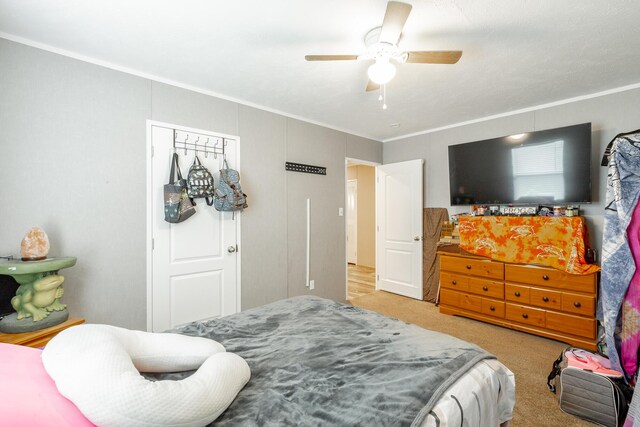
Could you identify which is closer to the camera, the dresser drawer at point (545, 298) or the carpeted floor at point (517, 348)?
the carpeted floor at point (517, 348)

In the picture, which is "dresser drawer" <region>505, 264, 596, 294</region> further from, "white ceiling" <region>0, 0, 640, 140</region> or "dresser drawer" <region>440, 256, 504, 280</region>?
→ "white ceiling" <region>0, 0, 640, 140</region>

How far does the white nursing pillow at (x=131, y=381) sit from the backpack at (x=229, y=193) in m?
1.86

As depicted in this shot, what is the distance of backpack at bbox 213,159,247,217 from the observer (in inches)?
113

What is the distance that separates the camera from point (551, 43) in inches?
82.4

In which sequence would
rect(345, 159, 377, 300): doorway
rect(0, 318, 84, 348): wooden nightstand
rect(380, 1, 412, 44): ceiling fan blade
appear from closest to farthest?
1. rect(380, 1, 412, 44): ceiling fan blade
2. rect(0, 318, 84, 348): wooden nightstand
3. rect(345, 159, 377, 300): doorway

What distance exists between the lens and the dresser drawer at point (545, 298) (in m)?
2.88

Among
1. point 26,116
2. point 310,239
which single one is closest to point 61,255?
point 26,116

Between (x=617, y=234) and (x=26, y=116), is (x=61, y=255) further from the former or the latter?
(x=617, y=234)

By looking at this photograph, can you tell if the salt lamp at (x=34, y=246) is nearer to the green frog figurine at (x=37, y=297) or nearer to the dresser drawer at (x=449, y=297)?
the green frog figurine at (x=37, y=297)

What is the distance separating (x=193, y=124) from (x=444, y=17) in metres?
2.33

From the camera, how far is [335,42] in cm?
209

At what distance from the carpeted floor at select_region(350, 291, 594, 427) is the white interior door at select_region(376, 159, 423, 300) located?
331 mm

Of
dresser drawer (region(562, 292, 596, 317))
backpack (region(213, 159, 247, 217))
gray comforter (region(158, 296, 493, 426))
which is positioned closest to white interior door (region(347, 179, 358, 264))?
backpack (region(213, 159, 247, 217))

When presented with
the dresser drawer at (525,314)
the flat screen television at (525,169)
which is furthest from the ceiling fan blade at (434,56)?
the dresser drawer at (525,314)
